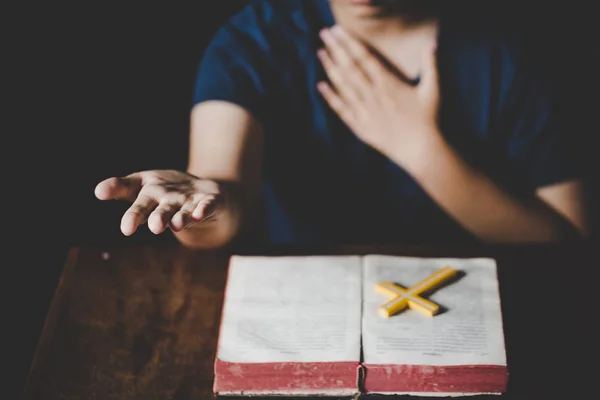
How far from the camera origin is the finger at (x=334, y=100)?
46.9 inches

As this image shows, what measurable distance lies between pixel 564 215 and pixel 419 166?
0.27 m

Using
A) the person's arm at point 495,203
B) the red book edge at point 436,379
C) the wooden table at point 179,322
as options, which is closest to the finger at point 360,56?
the person's arm at point 495,203

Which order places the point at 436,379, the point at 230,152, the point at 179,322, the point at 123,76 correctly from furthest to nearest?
the point at 123,76 < the point at 230,152 < the point at 179,322 < the point at 436,379

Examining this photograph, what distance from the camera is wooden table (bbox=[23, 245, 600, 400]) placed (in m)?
0.75

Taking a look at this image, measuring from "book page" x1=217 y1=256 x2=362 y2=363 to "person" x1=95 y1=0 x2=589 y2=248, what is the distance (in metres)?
0.29

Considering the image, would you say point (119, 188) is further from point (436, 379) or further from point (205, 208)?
point (436, 379)

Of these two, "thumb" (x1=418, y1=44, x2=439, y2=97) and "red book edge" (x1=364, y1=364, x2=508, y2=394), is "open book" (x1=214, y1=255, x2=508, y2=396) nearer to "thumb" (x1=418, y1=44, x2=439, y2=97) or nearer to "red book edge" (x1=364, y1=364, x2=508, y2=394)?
"red book edge" (x1=364, y1=364, x2=508, y2=394)

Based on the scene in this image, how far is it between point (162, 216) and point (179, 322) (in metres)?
0.16

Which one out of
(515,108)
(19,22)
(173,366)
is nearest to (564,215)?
(515,108)

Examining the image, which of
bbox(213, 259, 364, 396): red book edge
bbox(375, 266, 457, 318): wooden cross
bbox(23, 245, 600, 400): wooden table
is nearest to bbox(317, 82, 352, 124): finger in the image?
bbox(23, 245, 600, 400): wooden table

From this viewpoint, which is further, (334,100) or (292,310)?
(334,100)

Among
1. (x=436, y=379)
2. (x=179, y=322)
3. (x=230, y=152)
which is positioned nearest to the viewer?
(x=436, y=379)

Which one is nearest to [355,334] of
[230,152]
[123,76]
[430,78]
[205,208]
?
[205,208]

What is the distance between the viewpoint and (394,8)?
119 centimetres
